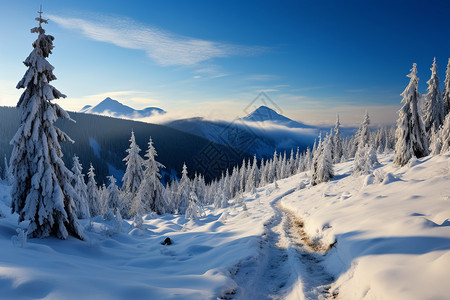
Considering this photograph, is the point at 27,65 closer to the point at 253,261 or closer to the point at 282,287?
the point at 253,261

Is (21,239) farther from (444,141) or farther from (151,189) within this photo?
(444,141)

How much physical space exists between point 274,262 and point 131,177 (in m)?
25.8

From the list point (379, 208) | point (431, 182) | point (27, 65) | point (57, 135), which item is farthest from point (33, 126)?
point (431, 182)

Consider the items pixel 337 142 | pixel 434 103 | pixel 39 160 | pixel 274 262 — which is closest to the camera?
pixel 274 262

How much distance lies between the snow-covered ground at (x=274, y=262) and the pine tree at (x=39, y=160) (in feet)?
2.55

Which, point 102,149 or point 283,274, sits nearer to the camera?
point 283,274

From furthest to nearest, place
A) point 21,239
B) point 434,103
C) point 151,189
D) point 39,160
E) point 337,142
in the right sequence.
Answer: point 337,142
point 434,103
point 151,189
point 39,160
point 21,239

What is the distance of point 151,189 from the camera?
95.9 feet

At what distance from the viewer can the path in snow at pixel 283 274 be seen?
652 cm

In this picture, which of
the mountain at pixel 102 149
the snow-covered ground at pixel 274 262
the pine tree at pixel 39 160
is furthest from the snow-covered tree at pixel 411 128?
the mountain at pixel 102 149

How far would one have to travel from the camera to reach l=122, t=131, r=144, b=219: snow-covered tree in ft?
96.6

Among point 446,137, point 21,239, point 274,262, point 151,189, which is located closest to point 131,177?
point 151,189

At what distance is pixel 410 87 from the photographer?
24188 millimetres

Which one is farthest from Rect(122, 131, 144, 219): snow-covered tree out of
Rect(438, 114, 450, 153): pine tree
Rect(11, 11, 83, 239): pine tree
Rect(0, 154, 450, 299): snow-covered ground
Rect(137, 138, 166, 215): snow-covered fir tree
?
Rect(438, 114, 450, 153): pine tree
